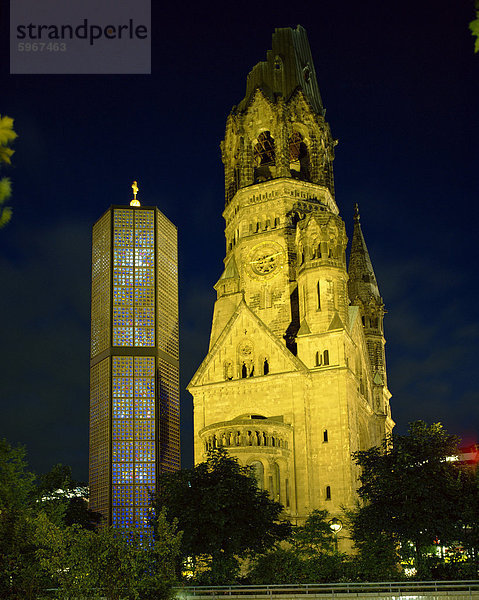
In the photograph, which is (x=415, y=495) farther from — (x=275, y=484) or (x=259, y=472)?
(x=259, y=472)

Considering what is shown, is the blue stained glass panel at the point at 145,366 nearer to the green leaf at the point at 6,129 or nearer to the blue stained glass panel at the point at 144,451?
the blue stained glass panel at the point at 144,451

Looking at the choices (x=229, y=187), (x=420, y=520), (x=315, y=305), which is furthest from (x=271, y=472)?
(x=229, y=187)

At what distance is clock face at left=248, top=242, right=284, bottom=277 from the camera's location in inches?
3270

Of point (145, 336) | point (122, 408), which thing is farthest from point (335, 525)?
point (145, 336)

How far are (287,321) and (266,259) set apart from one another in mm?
7488

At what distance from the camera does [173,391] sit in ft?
374

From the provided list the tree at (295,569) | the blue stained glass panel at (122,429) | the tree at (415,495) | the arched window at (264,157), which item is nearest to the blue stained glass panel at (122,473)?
the blue stained glass panel at (122,429)

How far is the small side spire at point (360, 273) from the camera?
334ft

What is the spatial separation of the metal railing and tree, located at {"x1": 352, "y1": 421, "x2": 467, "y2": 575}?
13.0ft

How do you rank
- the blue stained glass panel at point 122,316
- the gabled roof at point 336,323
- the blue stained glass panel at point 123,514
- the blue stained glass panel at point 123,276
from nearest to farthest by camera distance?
Result: the gabled roof at point 336,323
the blue stained glass panel at point 123,514
the blue stained glass panel at point 122,316
the blue stained glass panel at point 123,276

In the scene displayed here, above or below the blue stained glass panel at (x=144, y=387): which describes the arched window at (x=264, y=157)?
above

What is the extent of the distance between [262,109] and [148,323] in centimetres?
3629

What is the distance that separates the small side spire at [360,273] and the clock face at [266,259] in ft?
66.8

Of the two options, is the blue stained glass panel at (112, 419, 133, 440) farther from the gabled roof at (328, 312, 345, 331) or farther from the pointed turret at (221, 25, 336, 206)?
the gabled roof at (328, 312, 345, 331)
